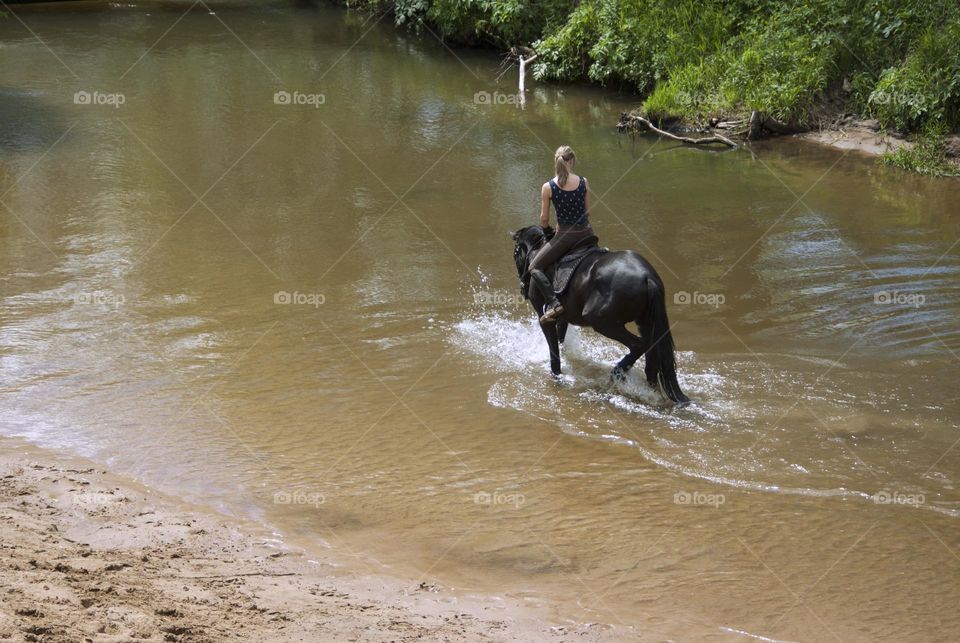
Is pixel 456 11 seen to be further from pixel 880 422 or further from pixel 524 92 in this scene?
pixel 880 422

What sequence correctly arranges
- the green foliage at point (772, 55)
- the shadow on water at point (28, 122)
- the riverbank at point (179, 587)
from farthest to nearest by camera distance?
the green foliage at point (772, 55), the shadow on water at point (28, 122), the riverbank at point (179, 587)

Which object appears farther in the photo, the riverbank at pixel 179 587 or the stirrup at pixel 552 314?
the stirrup at pixel 552 314

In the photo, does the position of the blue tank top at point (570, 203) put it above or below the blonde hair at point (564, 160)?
below

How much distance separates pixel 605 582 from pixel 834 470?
236 centimetres
